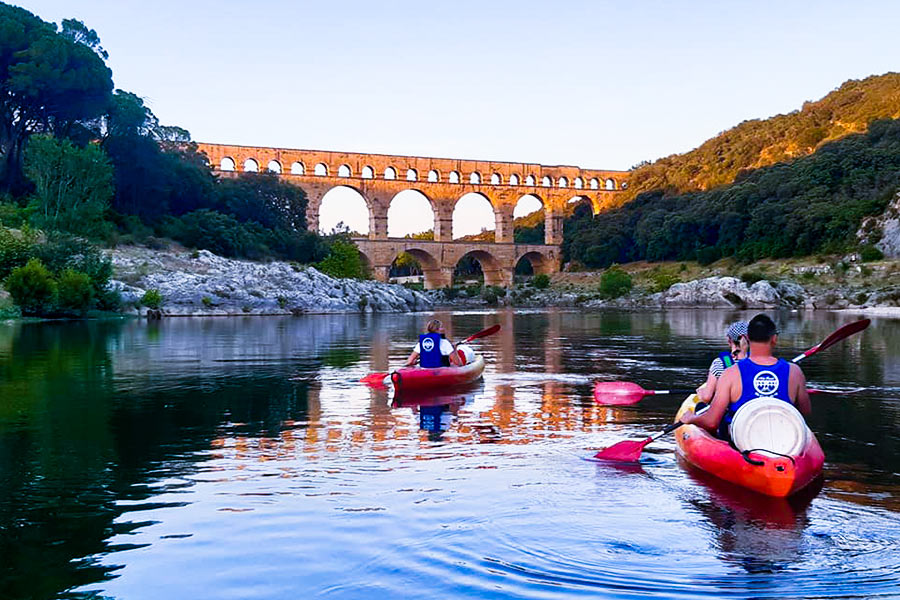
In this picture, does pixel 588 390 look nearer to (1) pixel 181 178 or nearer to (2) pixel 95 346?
(2) pixel 95 346

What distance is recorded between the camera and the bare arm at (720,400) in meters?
6.29

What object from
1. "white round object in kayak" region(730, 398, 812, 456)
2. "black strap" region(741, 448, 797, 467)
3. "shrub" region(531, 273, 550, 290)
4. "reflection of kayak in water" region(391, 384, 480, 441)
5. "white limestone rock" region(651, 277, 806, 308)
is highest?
"shrub" region(531, 273, 550, 290)

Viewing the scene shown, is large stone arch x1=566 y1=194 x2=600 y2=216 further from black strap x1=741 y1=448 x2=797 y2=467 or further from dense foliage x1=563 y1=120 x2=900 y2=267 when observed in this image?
black strap x1=741 y1=448 x2=797 y2=467

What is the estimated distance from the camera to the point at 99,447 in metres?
7.86

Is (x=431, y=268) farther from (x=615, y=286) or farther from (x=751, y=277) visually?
(x=751, y=277)

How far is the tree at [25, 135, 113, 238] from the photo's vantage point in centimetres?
3612

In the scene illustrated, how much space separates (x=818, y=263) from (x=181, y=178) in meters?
36.3

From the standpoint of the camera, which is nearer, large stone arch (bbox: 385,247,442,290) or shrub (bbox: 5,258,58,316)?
shrub (bbox: 5,258,58,316)

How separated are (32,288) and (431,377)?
22073mm

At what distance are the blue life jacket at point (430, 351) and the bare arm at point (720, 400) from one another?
5834mm

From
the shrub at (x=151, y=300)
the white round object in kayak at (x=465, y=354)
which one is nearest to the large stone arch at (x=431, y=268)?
the shrub at (x=151, y=300)

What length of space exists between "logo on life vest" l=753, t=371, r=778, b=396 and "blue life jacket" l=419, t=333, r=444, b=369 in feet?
20.8

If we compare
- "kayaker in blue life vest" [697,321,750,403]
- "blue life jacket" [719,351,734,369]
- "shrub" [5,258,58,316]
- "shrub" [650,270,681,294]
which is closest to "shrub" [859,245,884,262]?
"shrub" [650,270,681,294]

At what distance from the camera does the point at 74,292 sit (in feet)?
99.9
